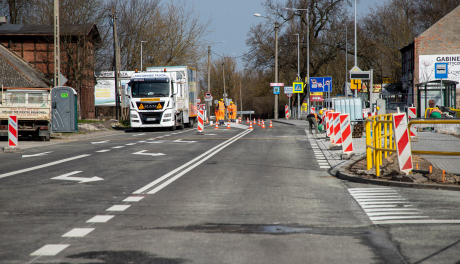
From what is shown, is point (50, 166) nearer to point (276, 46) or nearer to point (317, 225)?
point (317, 225)

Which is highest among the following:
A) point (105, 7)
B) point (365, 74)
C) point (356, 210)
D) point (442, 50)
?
Answer: point (105, 7)

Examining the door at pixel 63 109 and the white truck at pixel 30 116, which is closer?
the white truck at pixel 30 116

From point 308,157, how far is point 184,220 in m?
9.37

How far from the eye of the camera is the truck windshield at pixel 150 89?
30344 mm

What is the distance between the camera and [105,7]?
178 feet

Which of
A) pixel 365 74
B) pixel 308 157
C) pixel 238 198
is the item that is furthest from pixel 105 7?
pixel 238 198

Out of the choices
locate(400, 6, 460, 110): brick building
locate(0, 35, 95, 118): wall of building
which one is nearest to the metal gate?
locate(0, 35, 95, 118): wall of building

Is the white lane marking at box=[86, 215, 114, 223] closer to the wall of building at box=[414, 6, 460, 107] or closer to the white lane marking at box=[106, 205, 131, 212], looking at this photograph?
the white lane marking at box=[106, 205, 131, 212]

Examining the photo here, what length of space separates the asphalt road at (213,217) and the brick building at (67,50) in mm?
35658

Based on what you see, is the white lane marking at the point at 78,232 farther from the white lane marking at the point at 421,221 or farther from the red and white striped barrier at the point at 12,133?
the red and white striped barrier at the point at 12,133

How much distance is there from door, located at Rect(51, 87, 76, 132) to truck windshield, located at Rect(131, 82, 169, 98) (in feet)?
16.2

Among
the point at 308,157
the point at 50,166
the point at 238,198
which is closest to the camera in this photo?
the point at 238,198

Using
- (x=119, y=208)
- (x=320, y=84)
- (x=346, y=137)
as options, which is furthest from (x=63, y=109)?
(x=320, y=84)

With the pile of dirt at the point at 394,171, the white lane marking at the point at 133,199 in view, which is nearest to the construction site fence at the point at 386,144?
the pile of dirt at the point at 394,171
